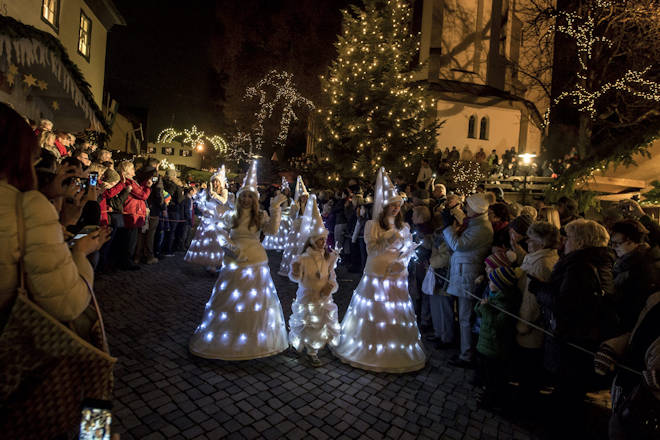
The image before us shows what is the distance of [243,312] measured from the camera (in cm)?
500

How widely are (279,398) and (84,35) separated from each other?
19.0 m

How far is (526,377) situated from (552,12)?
25743mm

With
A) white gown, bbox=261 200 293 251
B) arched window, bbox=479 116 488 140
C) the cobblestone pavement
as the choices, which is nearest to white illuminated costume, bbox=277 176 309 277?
white gown, bbox=261 200 293 251

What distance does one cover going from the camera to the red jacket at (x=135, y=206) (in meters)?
8.73

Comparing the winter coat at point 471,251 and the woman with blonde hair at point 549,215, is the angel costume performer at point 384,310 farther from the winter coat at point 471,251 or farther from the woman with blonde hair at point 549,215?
the woman with blonde hair at point 549,215

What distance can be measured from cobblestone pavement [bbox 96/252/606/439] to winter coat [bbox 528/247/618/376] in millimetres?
765

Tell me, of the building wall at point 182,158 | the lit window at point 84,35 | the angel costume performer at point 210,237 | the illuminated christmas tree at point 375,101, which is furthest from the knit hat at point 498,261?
the building wall at point 182,158

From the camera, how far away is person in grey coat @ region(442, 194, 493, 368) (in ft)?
17.0

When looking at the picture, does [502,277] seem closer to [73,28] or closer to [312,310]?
[312,310]

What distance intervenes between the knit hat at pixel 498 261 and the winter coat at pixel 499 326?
28cm

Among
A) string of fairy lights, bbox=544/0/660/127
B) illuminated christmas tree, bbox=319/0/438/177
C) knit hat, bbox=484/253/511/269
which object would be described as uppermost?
string of fairy lights, bbox=544/0/660/127

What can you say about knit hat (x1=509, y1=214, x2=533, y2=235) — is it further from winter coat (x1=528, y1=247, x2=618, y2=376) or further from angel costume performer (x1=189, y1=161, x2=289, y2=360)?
angel costume performer (x1=189, y1=161, x2=289, y2=360)

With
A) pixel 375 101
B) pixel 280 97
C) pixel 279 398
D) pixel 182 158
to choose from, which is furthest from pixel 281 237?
pixel 182 158

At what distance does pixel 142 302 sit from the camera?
6895mm
